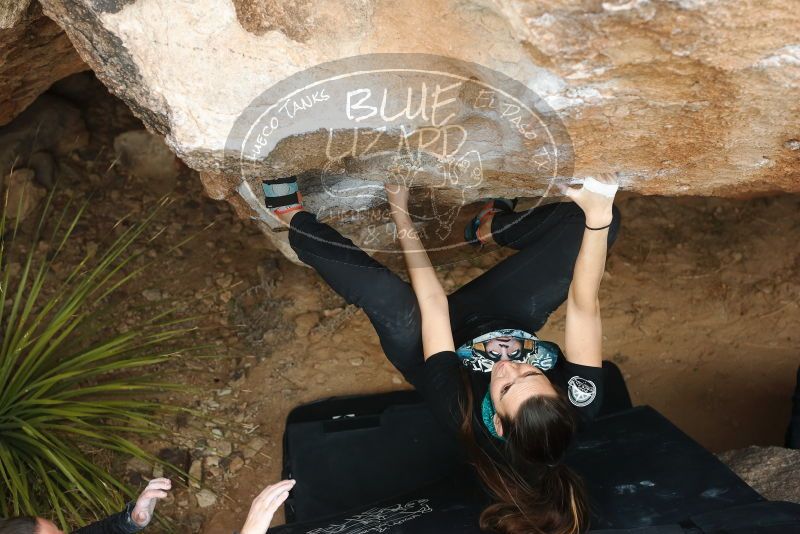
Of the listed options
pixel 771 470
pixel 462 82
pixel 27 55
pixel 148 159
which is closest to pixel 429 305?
pixel 462 82

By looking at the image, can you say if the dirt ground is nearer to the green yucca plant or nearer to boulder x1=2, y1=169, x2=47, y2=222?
boulder x1=2, y1=169, x2=47, y2=222

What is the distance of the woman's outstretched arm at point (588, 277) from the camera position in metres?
1.93

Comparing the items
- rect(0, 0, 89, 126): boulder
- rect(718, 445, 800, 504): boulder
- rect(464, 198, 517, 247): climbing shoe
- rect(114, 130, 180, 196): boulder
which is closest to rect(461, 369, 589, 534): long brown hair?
rect(464, 198, 517, 247): climbing shoe

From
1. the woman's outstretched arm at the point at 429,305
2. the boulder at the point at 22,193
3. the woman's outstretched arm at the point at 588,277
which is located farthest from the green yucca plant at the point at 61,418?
the woman's outstretched arm at the point at 588,277

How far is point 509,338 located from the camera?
2090mm

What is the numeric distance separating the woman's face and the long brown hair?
0.06 feet

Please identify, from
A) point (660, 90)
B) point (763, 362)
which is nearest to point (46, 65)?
point (660, 90)

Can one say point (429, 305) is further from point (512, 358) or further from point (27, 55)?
point (27, 55)

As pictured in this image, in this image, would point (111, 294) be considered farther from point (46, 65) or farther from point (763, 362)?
point (763, 362)

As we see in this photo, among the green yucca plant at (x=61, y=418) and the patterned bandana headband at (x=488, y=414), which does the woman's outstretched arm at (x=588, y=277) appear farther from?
the green yucca plant at (x=61, y=418)

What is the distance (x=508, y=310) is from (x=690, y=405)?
1.34 metres

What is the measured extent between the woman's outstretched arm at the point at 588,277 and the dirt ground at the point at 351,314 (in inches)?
→ 45.0

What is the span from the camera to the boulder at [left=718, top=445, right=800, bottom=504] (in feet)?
7.89

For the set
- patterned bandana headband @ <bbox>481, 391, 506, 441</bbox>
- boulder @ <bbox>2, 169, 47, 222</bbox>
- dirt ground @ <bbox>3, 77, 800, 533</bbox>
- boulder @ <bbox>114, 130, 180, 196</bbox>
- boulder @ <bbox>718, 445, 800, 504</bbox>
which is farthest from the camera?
boulder @ <bbox>114, 130, 180, 196</bbox>
